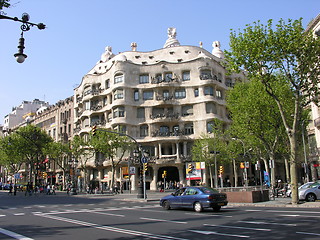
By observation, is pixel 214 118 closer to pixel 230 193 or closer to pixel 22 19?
pixel 230 193

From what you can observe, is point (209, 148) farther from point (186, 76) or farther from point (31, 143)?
point (31, 143)

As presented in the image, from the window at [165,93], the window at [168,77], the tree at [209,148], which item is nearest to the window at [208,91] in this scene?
the window at [168,77]

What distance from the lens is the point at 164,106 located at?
52656 millimetres

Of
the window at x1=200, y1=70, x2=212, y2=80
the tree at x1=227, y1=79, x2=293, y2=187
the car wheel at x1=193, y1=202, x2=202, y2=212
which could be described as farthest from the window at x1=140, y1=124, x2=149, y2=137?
the car wheel at x1=193, y1=202, x2=202, y2=212

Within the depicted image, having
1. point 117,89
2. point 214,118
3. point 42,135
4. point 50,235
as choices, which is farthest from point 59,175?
point 50,235

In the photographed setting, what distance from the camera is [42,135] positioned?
58812mm

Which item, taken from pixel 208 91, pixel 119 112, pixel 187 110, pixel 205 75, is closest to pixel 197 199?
pixel 187 110

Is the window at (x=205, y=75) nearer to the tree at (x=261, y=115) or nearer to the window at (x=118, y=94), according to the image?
the window at (x=118, y=94)

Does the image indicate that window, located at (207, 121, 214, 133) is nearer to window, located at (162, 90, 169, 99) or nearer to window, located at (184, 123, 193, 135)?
window, located at (184, 123, 193, 135)

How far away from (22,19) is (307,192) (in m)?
20.0

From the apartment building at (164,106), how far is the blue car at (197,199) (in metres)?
31.1

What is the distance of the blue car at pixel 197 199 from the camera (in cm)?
1644

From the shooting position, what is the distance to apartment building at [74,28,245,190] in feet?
166

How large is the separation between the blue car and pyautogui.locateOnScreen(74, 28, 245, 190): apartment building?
31.1 meters
